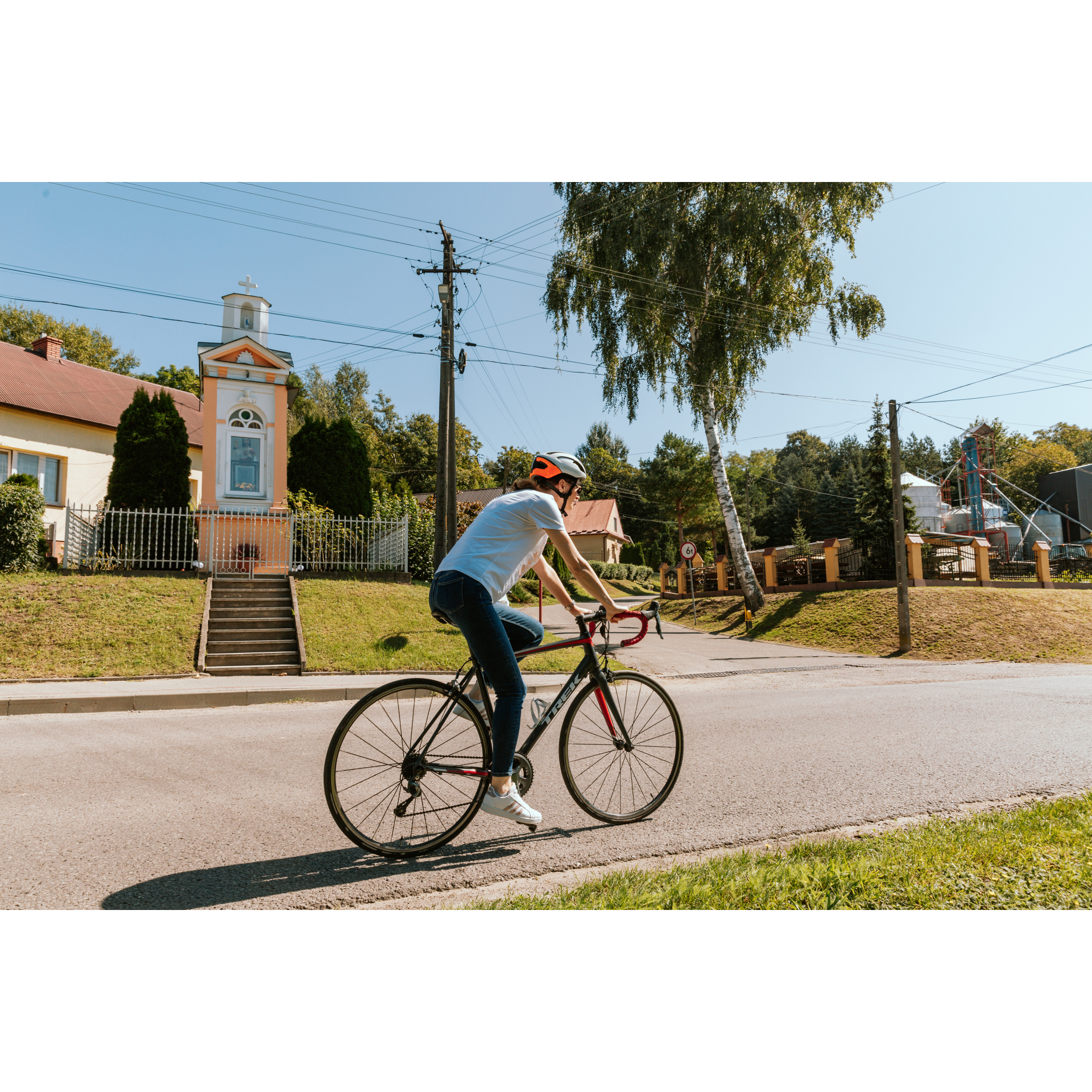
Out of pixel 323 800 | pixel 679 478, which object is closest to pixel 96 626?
pixel 323 800

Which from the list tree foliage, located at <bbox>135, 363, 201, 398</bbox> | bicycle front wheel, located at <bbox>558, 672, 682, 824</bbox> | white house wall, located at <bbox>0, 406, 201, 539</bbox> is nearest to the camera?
bicycle front wheel, located at <bbox>558, 672, 682, 824</bbox>

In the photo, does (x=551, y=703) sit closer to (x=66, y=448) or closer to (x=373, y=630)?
(x=373, y=630)

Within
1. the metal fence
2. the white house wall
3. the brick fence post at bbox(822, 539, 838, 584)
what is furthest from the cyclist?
the metal fence

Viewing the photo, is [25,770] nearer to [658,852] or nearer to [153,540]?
[658,852]

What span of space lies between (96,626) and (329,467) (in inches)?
331

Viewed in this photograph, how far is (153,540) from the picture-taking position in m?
17.2

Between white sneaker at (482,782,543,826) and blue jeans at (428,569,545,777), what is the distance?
0.33 ft

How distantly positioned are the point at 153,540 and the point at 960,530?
42462 millimetres

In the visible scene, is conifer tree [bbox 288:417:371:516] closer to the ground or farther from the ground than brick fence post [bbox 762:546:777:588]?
farther from the ground

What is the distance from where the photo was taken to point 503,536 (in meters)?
3.65

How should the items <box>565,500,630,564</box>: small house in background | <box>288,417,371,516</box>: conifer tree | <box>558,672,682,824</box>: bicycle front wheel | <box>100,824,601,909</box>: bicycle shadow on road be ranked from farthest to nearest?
<box>565,500,630,564</box>: small house in background → <box>288,417,371,516</box>: conifer tree → <box>558,672,682,824</box>: bicycle front wheel → <box>100,824,601,909</box>: bicycle shadow on road

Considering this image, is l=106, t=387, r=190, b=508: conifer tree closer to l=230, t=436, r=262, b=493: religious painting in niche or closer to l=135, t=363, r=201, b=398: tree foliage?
l=230, t=436, r=262, b=493: religious painting in niche

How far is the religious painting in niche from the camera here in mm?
18688

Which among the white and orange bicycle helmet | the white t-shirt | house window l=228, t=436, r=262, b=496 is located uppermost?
house window l=228, t=436, r=262, b=496
